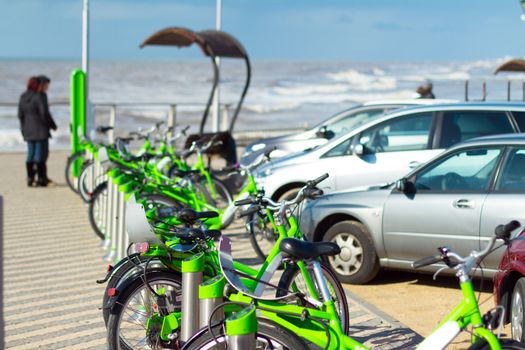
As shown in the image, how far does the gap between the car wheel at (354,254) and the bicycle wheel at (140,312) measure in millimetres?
2898

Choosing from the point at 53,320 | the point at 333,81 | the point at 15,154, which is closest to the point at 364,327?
the point at 53,320

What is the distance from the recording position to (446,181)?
26.2ft

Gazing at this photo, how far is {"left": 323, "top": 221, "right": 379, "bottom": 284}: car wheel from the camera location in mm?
8289

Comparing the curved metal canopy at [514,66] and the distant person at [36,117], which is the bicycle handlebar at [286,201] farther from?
the curved metal canopy at [514,66]

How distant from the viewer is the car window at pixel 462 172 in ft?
25.5

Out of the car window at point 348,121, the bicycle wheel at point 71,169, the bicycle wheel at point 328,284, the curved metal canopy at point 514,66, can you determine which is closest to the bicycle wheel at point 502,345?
the bicycle wheel at point 328,284

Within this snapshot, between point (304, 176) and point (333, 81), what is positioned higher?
point (333, 81)

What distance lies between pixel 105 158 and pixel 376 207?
3780 mm

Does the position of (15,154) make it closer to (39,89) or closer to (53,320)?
(39,89)

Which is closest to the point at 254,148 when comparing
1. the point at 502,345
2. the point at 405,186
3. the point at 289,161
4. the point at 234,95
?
the point at 289,161

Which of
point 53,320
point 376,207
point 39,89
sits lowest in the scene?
point 53,320

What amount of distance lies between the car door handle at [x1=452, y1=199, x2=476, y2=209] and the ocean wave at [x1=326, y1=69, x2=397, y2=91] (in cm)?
6489

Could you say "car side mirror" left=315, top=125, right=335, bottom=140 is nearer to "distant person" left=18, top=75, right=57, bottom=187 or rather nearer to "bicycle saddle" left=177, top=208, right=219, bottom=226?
"distant person" left=18, top=75, right=57, bottom=187

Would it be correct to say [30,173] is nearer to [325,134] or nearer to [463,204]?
[325,134]
